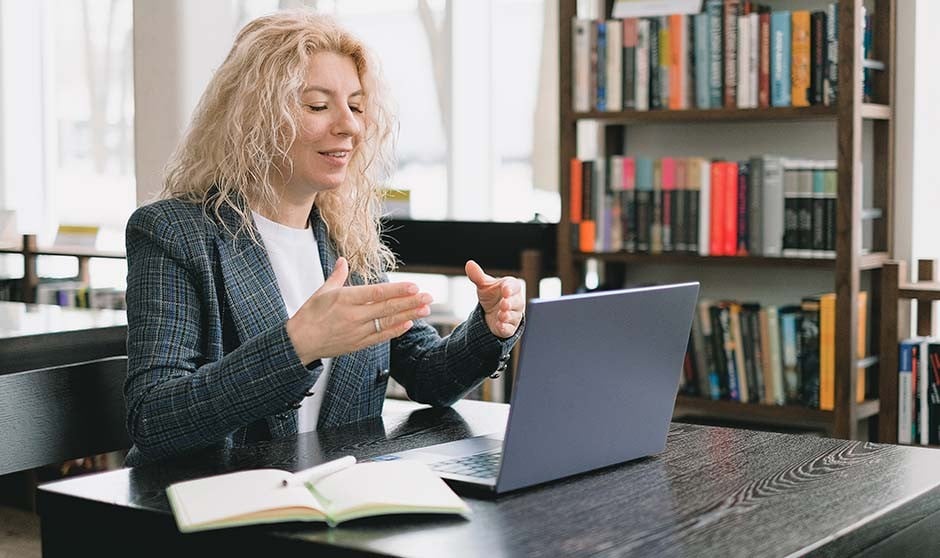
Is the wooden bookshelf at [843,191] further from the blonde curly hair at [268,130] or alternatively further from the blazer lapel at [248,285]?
the blazer lapel at [248,285]

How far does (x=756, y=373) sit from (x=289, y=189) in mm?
1703

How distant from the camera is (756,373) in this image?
326cm

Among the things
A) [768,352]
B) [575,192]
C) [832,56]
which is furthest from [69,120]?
[832,56]

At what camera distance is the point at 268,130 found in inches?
75.0

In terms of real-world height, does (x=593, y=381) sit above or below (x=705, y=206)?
below

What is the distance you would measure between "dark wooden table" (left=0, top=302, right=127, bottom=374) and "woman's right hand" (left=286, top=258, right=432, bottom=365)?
0.97 m

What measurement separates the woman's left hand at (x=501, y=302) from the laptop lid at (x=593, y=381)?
316 mm

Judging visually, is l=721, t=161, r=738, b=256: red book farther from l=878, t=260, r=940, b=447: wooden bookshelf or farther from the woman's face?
the woman's face

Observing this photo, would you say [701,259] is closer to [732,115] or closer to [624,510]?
[732,115]

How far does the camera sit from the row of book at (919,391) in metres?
→ 3.00

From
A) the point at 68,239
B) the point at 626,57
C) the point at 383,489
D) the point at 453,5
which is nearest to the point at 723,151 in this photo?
the point at 626,57

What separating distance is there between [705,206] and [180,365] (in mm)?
1910

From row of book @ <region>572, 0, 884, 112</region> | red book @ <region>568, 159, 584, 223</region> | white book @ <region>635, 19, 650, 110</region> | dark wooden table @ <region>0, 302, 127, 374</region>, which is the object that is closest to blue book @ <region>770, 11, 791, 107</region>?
row of book @ <region>572, 0, 884, 112</region>

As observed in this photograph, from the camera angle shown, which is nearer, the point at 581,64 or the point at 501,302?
the point at 501,302
